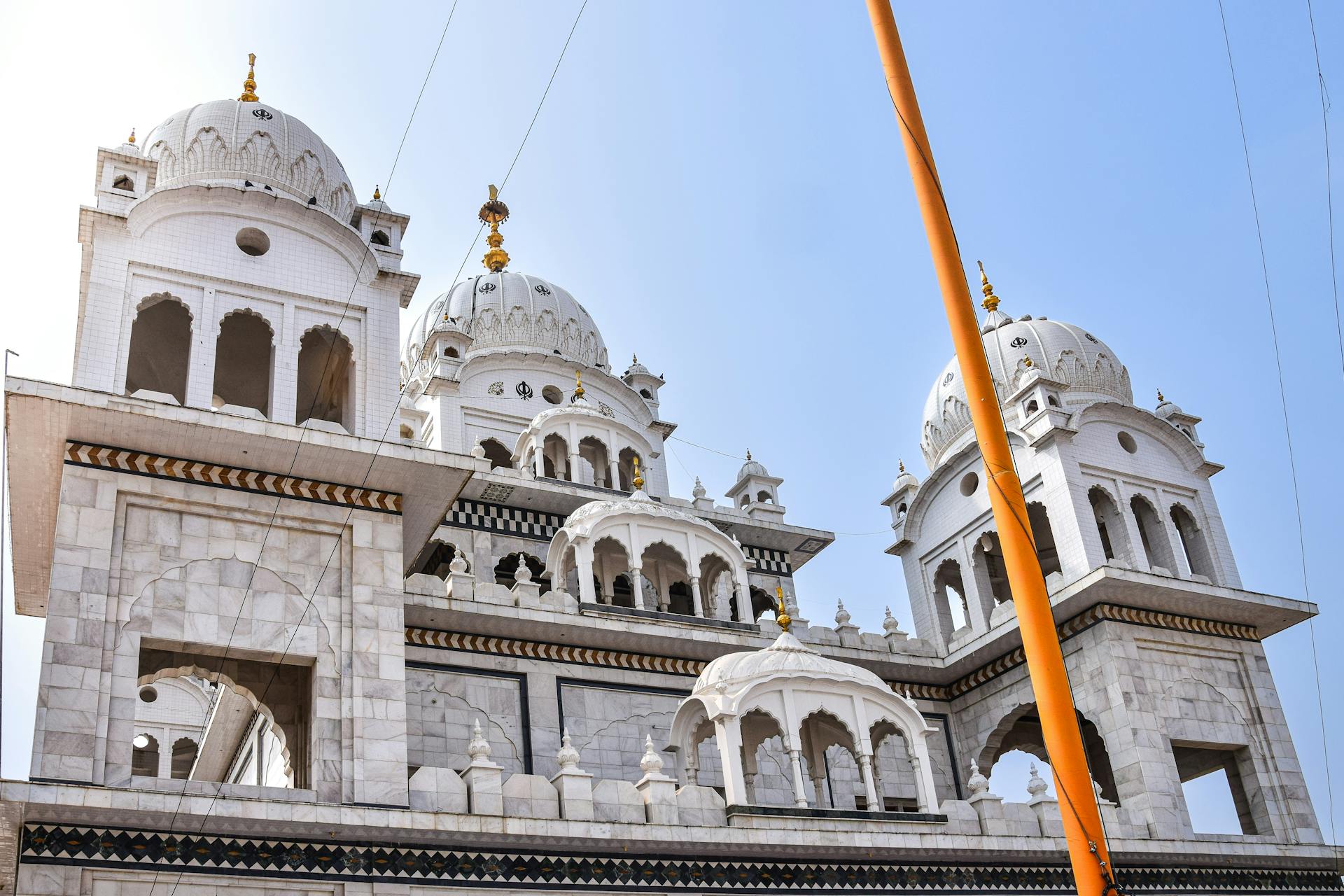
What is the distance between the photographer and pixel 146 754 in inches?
1125

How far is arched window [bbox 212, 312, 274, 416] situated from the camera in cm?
1884

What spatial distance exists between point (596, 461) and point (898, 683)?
7.09 meters

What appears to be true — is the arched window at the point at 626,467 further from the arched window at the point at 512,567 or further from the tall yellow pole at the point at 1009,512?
the tall yellow pole at the point at 1009,512

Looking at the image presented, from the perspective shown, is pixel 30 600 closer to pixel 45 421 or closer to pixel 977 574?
pixel 45 421

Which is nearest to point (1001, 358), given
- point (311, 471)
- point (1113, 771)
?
point (1113, 771)

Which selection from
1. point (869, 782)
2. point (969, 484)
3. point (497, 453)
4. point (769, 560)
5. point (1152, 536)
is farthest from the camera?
point (497, 453)

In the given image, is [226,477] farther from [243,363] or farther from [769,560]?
[769,560]

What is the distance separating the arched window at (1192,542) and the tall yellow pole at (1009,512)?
16553 millimetres

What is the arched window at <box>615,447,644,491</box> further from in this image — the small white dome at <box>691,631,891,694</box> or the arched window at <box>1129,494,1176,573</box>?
the arched window at <box>1129,494,1176,573</box>

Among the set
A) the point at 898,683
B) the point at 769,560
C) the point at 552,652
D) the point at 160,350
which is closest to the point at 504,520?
the point at 552,652

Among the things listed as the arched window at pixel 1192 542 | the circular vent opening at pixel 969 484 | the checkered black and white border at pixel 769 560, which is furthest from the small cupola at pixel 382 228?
the arched window at pixel 1192 542

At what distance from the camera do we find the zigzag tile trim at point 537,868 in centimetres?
1208

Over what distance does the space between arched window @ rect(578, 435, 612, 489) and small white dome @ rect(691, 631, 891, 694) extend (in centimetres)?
805

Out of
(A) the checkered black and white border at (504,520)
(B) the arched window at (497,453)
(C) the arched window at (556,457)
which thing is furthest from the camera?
(B) the arched window at (497,453)
